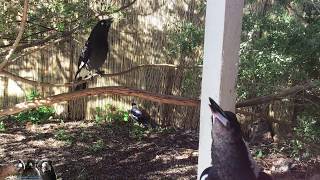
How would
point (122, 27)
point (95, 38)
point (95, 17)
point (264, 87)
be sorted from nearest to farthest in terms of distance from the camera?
1. point (264, 87)
2. point (95, 17)
3. point (95, 38)
4. point (122, 27)

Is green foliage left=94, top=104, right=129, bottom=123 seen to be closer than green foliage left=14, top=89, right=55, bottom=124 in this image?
Yes

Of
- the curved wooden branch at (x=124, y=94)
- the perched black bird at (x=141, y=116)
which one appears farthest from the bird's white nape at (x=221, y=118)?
the perched black bird at (x=141, y=116)

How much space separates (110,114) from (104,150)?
0.89m

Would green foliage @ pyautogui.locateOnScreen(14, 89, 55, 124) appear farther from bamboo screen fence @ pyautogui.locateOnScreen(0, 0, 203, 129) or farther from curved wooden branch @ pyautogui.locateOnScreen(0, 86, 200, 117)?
curved wooden branch @ pyautogui.locateOnScreen(0, 86, 200, 117)

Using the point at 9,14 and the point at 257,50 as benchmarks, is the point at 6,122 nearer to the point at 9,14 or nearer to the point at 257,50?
the point at 9,14

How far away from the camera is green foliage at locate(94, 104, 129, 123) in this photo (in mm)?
6078

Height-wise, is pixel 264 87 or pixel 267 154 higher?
pixel 264 87

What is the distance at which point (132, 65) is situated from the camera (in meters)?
5.95

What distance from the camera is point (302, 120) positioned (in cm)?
262

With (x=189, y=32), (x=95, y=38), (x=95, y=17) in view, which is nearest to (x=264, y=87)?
(x=189, y=32)

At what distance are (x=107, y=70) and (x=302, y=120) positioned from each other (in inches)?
143

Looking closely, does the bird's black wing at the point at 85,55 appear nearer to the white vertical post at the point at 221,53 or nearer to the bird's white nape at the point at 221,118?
the white vertical post at the point at 221,53

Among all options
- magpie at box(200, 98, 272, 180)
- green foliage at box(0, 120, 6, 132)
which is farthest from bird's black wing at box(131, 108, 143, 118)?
magpie at box(200, 98, 272, 180)

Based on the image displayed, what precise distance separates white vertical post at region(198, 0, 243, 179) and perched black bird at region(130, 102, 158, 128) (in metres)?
4.48
